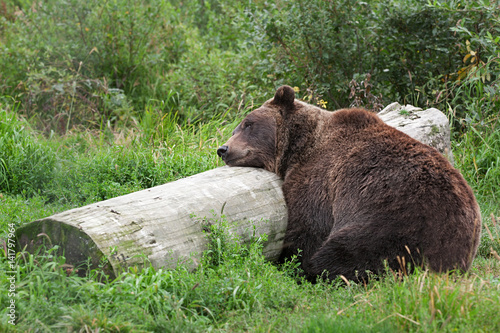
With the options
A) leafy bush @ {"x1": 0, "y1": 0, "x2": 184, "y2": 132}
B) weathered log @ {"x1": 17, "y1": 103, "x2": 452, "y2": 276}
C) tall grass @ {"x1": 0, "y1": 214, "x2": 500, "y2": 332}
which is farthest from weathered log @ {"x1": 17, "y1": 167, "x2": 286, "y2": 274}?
leafy bush @ {"x1": 0, "y1": 0, "x2": 184, "y2": 132}

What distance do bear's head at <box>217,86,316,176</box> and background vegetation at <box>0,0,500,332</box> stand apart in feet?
3.57

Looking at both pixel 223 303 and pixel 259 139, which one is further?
pixel 259 139

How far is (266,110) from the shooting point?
209 inches

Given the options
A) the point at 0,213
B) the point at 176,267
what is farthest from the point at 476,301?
the point at 0,213

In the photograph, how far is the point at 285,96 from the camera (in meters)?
5.27

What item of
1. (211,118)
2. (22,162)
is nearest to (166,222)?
(22,162)

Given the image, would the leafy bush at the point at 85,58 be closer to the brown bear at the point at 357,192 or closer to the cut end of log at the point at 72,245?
the brown bear at the point at 357,192

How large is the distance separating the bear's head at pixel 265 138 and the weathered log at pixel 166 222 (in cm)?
16

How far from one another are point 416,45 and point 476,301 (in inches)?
227

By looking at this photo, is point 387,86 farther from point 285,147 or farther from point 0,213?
point 0,213

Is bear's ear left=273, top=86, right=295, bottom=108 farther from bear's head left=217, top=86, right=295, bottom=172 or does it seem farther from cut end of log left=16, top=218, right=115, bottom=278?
cut end of log left=16, top=218, right=115, bottom=278

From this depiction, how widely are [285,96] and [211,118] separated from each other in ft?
10.5

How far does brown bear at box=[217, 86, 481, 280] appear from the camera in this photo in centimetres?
385

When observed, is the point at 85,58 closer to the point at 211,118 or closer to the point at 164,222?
the point at 211,118
